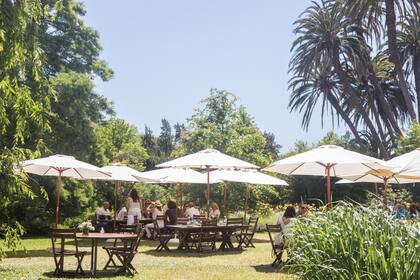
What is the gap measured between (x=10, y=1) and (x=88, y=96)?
15.1 meters

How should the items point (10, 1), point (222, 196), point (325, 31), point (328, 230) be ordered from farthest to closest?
point (325, 31) < point (222, 196) < point (10, 1) < point (328, 230)

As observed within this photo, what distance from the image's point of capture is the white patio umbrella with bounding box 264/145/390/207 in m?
11.3

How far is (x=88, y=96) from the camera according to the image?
21.8 metres

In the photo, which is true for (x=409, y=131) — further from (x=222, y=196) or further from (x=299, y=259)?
(x=299, y=259)

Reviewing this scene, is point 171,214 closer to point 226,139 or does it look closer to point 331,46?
point 226,139

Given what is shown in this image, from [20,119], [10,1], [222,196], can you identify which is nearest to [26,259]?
[20,119]

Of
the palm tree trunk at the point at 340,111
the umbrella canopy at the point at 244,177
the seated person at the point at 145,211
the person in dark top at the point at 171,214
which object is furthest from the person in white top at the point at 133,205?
the palm tree trunk at the point at 340,111

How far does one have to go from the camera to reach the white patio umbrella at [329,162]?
37.1 ft

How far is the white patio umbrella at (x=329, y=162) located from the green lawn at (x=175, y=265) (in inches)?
88.6

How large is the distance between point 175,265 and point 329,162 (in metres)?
4.00

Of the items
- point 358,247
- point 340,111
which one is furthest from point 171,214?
point 340,111

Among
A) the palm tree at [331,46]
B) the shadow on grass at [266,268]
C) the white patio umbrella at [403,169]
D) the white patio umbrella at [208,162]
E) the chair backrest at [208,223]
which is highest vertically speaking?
the palm tree at [331,46]

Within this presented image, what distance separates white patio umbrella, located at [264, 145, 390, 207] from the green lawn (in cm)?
225

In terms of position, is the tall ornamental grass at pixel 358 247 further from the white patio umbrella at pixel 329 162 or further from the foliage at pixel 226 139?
the foliage at pixel 226 139
